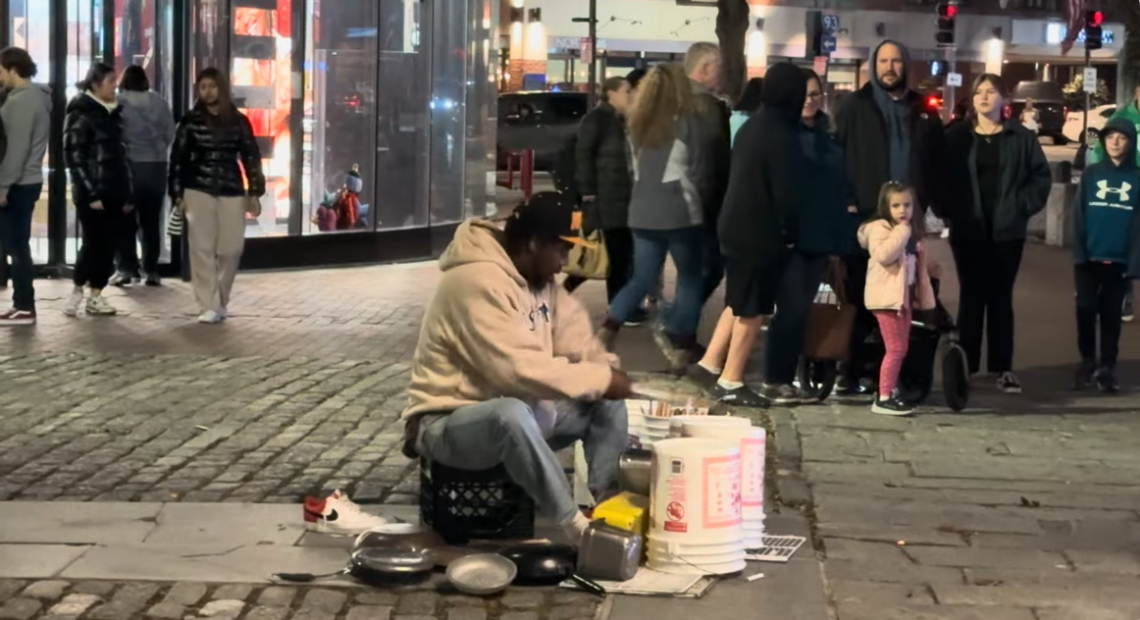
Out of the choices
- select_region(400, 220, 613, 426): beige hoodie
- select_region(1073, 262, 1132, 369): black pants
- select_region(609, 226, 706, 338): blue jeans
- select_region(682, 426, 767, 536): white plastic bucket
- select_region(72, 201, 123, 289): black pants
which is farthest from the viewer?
select_region(72, 201, 123, 289): black pants

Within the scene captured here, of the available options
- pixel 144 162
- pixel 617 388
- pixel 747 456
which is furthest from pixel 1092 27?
pixel 617 388

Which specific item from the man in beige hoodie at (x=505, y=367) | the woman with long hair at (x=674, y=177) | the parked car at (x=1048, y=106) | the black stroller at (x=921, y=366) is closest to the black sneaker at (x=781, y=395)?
the black stroller at (x=921, y=366)

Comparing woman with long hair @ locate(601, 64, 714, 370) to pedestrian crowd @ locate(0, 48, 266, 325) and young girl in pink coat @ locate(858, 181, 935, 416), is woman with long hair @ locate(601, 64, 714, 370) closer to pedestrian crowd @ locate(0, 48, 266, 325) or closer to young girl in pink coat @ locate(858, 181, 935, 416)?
young girl in pink coat @ locate(858, 181, 935, 416)

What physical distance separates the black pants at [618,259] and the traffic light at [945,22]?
47.0 feet

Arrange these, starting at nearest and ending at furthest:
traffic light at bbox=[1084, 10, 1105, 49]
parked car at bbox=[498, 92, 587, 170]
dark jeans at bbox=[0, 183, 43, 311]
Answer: dark jeans at bbox=[0, 183, 43, 311], traffic light at bbox=[1084, 10, 1105, 49], parked car at bbox=[498, 92, 587, 170]

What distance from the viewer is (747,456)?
5.91 metres

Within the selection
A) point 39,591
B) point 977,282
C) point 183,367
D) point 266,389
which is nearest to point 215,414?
point 266,389

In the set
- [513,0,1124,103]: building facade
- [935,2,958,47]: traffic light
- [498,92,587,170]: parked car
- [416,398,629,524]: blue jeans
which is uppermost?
[513,0,1124,103]: building facade

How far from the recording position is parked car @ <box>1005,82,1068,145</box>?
48375 millimetres

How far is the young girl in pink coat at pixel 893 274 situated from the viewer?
8.62 metres

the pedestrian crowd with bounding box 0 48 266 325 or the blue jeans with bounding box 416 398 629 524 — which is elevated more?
the pedestrian crowd with bounding box 0 48 266 325

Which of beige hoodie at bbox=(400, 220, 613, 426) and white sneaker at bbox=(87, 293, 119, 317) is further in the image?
white sneaker at bbox=(87, 293, 119, 317)

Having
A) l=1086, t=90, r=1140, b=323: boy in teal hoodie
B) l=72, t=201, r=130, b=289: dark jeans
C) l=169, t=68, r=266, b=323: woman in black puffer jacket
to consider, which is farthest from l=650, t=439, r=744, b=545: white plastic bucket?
l=72, t=201, r=130, b=289: dark jeans

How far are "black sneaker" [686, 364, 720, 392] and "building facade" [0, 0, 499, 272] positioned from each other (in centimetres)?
643
